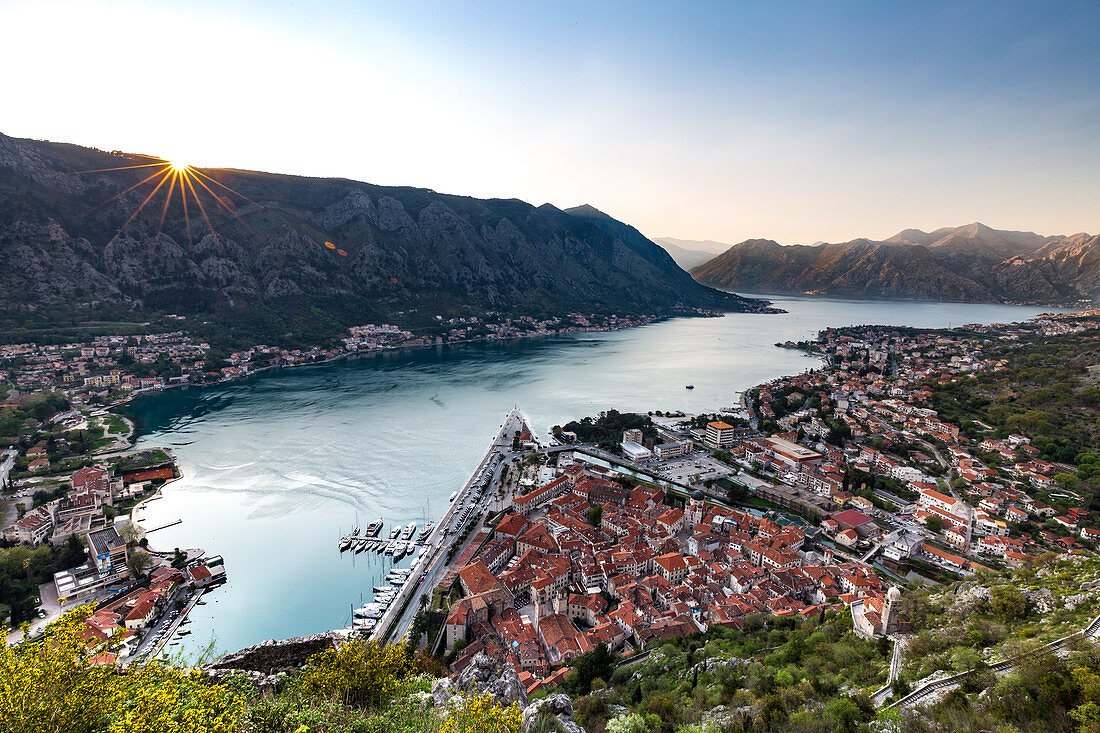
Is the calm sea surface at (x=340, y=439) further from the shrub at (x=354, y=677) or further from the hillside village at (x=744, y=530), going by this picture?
the shrub at (x=354, y=677)

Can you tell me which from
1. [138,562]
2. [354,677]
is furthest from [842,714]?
[138,562]

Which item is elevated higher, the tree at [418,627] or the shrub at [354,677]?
the shrub at [354,677]

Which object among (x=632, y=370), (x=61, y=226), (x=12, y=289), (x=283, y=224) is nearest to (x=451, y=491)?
(x=632, y=370)

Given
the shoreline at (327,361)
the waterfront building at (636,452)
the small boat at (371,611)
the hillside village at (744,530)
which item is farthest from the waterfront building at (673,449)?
the shoreline at (327,361)

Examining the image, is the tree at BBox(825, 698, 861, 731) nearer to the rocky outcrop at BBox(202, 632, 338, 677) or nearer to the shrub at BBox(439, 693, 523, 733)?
the shrub at BBox(439, 693, 523, 733)

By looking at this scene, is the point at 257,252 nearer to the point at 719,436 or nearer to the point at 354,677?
the point at 719,436

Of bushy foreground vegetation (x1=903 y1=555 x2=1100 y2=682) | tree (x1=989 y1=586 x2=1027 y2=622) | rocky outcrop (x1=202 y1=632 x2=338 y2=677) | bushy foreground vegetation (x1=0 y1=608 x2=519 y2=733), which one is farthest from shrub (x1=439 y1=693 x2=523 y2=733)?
tree (x1=989 y1=586 x2=1027 y2=622)

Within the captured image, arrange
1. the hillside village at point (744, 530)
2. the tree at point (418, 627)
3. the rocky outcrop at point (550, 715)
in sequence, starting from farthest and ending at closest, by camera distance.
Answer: the hillside village at point (744, 530)
the tree at point (418, 627)
the rocky outcrop at point (550, 715)
